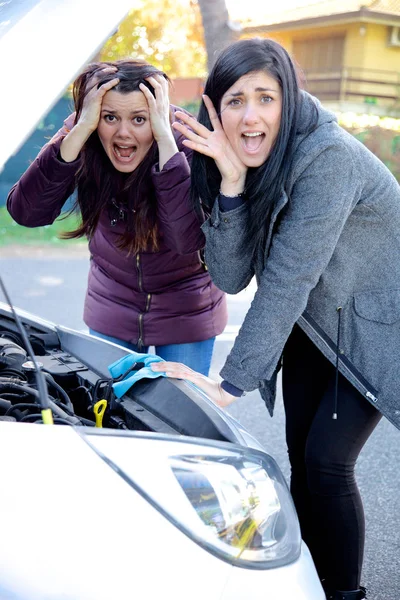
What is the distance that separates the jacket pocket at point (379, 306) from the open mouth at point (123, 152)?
0.95 m

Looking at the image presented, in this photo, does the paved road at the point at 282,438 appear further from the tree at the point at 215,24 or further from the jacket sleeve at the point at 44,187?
the tree at the point at 215,24

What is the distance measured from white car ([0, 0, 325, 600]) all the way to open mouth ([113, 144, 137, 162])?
32.7 inches

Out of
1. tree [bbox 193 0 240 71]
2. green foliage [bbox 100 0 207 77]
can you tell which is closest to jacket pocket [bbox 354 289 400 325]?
tree [bbox 193 0 240 71]

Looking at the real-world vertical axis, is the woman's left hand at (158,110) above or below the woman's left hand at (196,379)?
above

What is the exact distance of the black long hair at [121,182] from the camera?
103 inches

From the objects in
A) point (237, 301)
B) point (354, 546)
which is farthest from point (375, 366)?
point (237, 301)

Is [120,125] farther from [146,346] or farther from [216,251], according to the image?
[146,346]

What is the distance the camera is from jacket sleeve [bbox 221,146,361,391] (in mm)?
2047

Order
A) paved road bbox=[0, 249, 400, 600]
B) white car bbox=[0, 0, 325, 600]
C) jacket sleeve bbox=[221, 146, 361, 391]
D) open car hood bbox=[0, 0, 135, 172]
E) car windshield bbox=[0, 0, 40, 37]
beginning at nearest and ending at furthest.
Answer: white car bbox=[0, 0, 325, 600] < open car hood bbox=[0, 0, 135, 172] < car windshield bbox=[0, 0, 40, 37] < jacket sleeve bbox=[221, 146, 361, 391] < paved road bbox=[0, 249, 400, 600]

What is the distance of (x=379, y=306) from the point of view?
87.0 inches

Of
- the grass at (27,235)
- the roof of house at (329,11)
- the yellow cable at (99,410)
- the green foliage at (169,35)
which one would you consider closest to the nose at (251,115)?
the yellow cable at (99,410)

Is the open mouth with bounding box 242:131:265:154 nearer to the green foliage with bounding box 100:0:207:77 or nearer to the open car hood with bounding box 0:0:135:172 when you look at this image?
the open car hood with bounding box 0:0:135:172

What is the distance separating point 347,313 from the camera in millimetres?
2225

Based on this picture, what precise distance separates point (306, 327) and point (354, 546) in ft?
2.15
